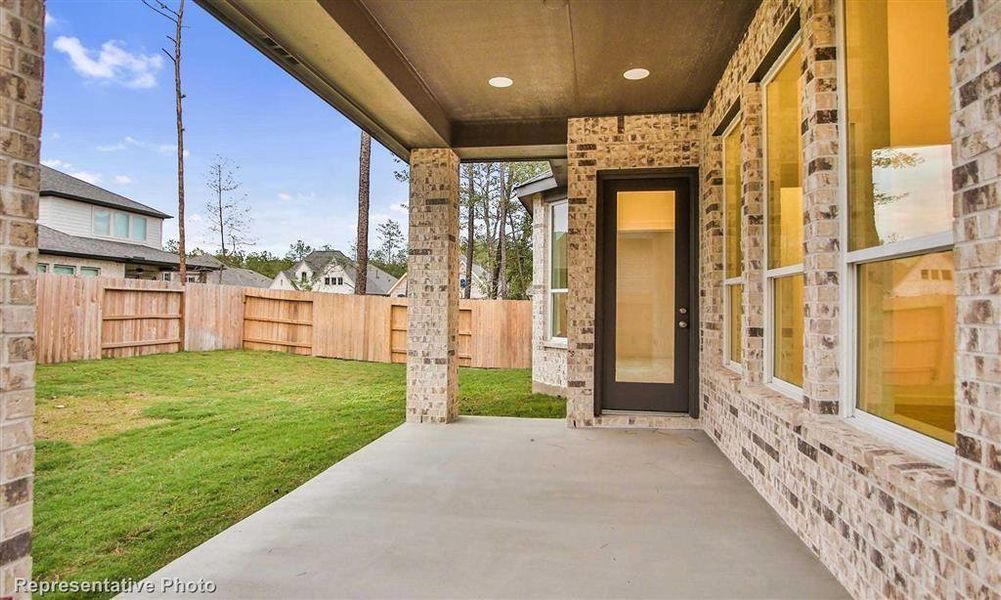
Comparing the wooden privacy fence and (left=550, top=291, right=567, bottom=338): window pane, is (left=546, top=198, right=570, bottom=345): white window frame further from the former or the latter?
the wooden privacy fence

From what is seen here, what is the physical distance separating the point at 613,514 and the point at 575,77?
11.1ft

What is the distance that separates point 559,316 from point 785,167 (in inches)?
Answer: 187

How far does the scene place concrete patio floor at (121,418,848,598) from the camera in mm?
2275

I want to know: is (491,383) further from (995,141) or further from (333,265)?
(333,265)

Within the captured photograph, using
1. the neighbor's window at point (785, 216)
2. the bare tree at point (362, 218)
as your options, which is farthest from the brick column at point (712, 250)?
the bare tree at point (362, 218)

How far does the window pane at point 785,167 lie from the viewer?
10.1 ft

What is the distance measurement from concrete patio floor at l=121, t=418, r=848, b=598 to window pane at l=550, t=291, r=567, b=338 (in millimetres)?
3541

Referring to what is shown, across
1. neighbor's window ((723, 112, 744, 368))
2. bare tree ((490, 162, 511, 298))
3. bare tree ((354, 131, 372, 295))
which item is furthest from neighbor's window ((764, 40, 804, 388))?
bare tree ((490, 162, 511, 298))

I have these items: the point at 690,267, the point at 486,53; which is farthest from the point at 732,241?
the point at 486,53

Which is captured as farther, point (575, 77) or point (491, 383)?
point (491, 383)

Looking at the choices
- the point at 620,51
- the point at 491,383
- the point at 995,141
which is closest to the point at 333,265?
the point at 491,383

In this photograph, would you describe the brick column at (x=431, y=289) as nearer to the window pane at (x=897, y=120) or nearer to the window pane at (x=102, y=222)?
the window pane at (x=897, y=120)

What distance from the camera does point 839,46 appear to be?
2.47 metres

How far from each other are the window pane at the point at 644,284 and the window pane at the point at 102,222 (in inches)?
580
